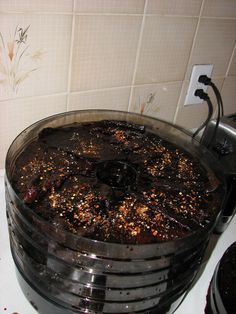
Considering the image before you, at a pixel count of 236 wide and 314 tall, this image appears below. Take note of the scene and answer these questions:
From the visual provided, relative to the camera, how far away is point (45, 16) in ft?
2.14

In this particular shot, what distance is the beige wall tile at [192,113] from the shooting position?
100cm

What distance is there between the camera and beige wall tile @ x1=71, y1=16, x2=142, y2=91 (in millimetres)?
718

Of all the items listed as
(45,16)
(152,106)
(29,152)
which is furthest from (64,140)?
(152,106)

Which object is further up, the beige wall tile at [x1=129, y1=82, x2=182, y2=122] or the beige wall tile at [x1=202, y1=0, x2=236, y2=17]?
the beige wall tile at [x1=202, y1=0, x2=236, y2=17]

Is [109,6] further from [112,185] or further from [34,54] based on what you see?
[112,185]

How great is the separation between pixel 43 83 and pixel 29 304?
16.9 inches

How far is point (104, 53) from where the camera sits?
2.50ft

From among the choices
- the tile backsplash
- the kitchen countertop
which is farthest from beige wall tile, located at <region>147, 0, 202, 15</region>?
the kitchen countertop

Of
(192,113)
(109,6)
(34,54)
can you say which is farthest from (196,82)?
(34,54)

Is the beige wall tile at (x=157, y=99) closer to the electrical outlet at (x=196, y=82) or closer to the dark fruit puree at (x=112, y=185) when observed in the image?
the electrical outlet at (x=196, y=82)

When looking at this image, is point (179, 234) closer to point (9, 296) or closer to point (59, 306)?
point (59, 306)

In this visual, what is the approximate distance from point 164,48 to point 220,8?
188 mm

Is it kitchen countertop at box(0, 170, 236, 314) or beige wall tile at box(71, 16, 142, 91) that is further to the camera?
beige wall tile at box(71, 16, 142, 91)

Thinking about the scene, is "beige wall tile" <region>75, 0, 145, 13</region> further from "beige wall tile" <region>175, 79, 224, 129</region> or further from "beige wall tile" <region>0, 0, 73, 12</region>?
"beige wall tile" <region>175, 79, 224, 129</region>
